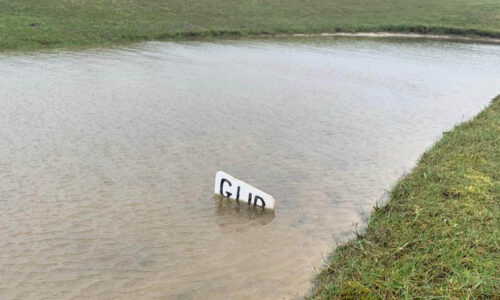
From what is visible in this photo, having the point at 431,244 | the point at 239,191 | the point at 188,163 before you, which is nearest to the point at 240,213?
the point at 239,191

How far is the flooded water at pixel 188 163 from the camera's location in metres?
7.73

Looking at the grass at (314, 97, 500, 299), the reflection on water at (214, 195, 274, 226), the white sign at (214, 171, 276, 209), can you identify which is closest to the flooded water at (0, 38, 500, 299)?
the reflection on water at (214, 195, 274, 226)

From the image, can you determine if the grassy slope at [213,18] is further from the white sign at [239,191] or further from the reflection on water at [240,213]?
the reflection on water at [240,213]

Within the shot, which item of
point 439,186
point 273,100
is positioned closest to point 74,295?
point 439,186

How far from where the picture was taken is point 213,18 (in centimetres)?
4184

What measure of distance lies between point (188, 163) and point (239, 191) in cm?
261

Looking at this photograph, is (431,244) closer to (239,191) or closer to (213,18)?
(239,191)

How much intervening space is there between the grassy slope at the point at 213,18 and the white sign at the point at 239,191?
2279cm

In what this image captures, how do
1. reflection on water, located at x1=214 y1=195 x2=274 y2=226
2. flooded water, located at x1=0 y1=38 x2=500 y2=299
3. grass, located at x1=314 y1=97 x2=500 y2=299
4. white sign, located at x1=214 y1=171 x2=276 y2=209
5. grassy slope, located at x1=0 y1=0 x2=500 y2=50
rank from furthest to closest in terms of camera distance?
grassy slope, located at x1=0 y1=0 x2=500 y2=50
white sign, located at x1=214 y1=171 x2=276 y2=209
reflection on water, located at x1=214 y1=195 x2=274 y2=226
flooded water, located at x1=0 y1=38 x2=500 y2=299
grass, located at x1=314 y1=97 x2=500 y2=299

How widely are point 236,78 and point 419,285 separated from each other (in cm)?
1822

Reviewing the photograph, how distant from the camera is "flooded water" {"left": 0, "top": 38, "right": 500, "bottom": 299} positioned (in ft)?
25.4

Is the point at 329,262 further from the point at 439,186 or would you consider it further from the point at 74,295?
the point at 74,295

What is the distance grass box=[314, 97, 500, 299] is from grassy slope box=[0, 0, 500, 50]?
2613cm

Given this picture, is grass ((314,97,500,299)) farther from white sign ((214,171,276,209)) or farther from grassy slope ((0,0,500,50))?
grassy slope ((0,0,500,50))
